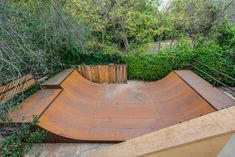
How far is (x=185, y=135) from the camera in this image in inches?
118

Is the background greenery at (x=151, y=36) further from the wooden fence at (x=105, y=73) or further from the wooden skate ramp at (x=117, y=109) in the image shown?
the wooden skate ramp at (x=117, y=109)

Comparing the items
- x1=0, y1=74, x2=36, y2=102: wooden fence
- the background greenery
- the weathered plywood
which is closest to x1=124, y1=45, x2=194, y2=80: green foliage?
the background greenery

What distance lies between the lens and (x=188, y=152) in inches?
114

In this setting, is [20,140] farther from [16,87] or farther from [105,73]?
[105,73]

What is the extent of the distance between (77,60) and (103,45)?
161 cm

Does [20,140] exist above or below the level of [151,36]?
below

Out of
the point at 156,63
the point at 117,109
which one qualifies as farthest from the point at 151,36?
the point at 117,109

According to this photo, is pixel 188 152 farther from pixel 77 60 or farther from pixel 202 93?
pixel 77 60

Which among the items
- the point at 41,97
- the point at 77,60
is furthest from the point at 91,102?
the point at 77,60

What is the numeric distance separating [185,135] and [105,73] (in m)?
6.96

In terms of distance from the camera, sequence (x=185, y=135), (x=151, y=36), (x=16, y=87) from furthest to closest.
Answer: (x=151, y=36) → (x=16, y=87) → (x=185, y=135)

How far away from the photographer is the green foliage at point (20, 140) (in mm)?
3680

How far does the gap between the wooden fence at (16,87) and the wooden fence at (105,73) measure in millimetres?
3223

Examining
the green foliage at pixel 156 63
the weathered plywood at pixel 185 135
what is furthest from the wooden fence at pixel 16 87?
the green foliage at pixel 156 63
